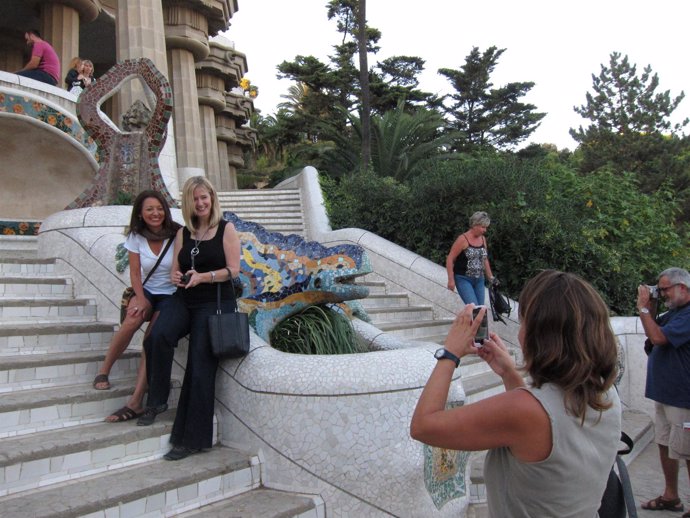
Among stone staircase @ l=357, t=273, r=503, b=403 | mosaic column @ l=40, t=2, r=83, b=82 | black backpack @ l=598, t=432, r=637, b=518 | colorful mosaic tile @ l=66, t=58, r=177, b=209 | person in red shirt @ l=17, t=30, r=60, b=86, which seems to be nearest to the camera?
black backpack @ l=598, t=432, r=637, b=518

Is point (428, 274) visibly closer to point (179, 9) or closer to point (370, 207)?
point (370, 207)

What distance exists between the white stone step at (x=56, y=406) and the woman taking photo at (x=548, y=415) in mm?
2960

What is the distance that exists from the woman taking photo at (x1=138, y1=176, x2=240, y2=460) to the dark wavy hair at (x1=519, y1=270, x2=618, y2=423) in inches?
102

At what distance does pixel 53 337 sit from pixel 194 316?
1450mm

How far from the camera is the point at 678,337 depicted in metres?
4.25

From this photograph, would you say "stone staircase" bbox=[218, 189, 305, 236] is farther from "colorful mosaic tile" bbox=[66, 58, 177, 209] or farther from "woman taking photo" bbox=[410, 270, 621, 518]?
"woman taking photo" bbox=[410, 270, 621, 518]

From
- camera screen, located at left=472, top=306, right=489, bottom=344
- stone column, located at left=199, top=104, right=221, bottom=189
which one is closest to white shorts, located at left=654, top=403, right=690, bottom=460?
camera screen, located at left=472, top=306, right=489, bottom=344

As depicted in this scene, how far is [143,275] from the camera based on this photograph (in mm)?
4254

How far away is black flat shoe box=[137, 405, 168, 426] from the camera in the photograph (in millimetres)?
3830

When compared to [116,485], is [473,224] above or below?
above

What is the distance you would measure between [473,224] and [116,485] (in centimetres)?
487

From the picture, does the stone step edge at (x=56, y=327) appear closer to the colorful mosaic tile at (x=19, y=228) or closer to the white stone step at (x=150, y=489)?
the white stone step at (x=150, y=489)

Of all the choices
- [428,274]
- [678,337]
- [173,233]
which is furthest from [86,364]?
[428,274]

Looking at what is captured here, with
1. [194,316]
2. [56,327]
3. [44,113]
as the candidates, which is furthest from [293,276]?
[44,113]
